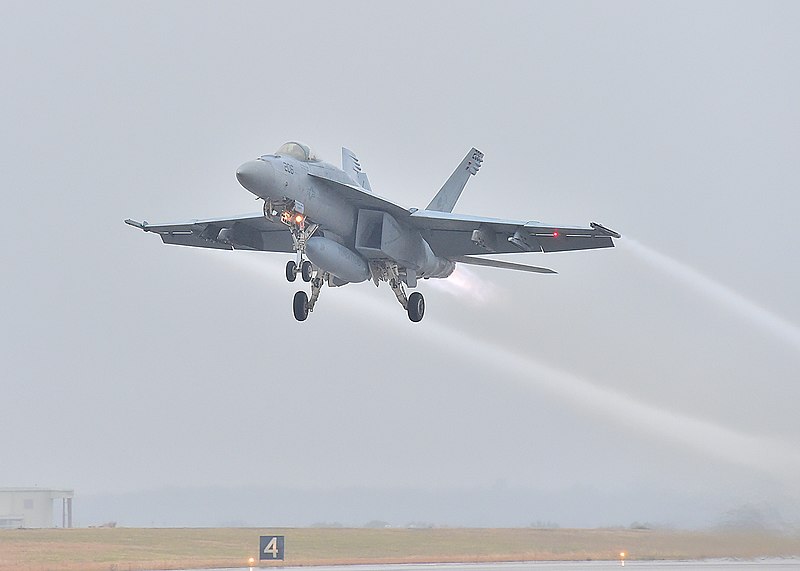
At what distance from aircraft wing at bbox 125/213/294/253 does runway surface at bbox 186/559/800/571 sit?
33.0ft

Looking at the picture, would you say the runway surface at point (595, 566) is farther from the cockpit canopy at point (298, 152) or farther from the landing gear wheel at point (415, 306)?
the cockpit canopy at point (298, 152)

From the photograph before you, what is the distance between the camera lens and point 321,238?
33750 millimetres

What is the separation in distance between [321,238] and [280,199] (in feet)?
6.31

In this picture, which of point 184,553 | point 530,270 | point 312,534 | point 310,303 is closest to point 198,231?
point 310,303

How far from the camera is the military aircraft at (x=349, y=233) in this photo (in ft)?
108

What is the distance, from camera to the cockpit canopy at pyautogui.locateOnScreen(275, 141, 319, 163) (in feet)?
110

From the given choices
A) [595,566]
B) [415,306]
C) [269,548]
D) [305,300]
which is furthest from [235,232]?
[595,566]

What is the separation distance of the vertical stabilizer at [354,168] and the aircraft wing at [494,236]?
1.84 metres

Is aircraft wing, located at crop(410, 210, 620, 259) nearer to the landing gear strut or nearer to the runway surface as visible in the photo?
the landing gear strut

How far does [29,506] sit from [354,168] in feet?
141

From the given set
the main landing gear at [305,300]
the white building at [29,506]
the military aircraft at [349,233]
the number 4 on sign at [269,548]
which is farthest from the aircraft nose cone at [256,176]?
the white building at [29,506]

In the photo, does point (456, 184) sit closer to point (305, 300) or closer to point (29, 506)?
point (305, 300)


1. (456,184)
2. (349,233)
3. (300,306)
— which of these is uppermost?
(456,184)

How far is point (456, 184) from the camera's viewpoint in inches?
1651
